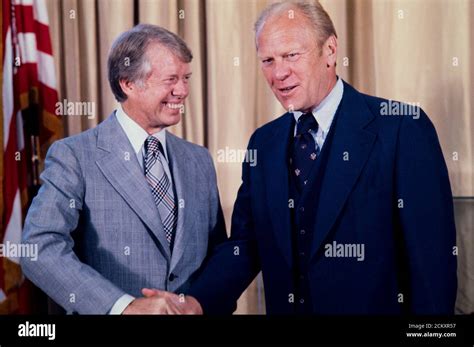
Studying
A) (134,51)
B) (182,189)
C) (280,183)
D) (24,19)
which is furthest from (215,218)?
(24,19)

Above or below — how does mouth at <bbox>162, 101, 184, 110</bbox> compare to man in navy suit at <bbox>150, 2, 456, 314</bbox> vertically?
above

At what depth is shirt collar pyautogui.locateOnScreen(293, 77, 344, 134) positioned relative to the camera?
173cm

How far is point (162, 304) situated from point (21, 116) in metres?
0.72

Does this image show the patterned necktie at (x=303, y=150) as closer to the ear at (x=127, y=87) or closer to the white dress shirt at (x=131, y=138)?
the white dress shirt at (x=131, y=138)

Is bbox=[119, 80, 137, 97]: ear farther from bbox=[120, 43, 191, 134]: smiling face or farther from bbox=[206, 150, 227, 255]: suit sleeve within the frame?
bbox=[206, 150, 227, 255]: suit sleeve

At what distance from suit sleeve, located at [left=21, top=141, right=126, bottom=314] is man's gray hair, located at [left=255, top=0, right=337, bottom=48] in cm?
70

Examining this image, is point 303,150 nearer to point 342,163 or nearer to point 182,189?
point 342,163

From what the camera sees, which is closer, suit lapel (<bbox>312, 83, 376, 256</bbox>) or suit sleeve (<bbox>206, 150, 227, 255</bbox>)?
suit lapel (<bbox>312, 83, 376, 256</bbox>)

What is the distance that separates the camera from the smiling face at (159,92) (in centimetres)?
176

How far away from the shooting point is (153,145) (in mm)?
1790

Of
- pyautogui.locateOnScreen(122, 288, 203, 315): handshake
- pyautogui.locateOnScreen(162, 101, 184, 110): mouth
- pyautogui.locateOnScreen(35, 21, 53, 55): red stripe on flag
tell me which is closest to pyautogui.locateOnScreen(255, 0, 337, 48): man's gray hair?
pyautogui.locateOnScreen(162, 101, 184, 110): mouth

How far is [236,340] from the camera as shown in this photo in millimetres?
1871

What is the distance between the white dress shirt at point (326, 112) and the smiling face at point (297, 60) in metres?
0.01

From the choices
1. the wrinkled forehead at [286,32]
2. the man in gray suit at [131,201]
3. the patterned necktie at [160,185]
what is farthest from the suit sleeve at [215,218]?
the wrinkled forehead at [286,32]
